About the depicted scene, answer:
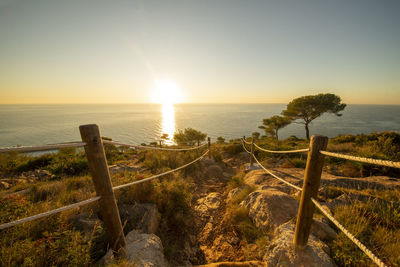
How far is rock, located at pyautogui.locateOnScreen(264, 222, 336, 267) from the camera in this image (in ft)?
6.17

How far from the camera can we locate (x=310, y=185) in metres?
1.76

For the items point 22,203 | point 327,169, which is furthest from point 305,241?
point 327,169

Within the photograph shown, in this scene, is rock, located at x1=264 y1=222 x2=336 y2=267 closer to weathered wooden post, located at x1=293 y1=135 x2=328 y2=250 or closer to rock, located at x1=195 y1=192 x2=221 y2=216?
weathered wooden post, located at x1=293 y1=135 x2=328 y2=250

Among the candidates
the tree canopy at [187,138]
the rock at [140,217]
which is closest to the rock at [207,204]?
the rock at [140,217]

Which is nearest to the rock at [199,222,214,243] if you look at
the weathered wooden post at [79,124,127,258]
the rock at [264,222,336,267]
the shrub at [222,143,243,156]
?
the rock at [264,222,336,267]

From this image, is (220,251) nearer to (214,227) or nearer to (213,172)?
(214,227)

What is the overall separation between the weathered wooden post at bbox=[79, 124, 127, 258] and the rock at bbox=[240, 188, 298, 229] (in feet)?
7.79

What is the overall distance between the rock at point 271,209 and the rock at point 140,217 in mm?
1982

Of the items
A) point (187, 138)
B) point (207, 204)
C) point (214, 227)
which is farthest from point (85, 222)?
point (187, 138)

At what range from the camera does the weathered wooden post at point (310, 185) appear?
1666 mm

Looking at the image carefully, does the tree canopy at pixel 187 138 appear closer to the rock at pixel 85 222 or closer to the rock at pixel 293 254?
the rock at pixel 85 222

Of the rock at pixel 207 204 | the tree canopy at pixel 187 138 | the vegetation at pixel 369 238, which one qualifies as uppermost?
the vegetation at pixel 369 238

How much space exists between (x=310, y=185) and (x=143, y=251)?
235 centimetres

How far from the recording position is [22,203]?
8.37 ft
